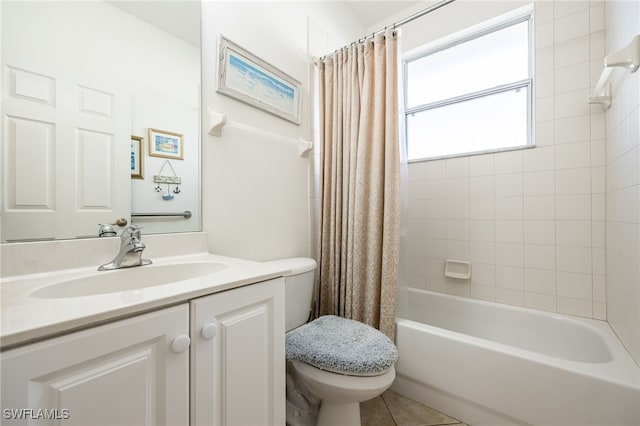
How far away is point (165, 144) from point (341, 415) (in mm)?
1352

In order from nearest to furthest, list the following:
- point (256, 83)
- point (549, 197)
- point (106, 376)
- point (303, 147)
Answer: point (106, 376) → point (256, 83) → point (549, 197) → point (303, 147)

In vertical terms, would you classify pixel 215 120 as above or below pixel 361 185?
above

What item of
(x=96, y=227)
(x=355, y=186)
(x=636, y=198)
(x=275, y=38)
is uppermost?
(x=275, y=38)

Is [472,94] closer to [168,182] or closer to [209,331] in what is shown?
[168,182]

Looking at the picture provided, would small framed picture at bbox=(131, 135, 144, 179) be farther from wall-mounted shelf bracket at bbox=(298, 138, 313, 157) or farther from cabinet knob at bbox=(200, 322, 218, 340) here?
wall-mounted shelf bracket at bbox=(298, 138, 313, 157)

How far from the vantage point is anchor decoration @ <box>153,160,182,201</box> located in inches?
42.6

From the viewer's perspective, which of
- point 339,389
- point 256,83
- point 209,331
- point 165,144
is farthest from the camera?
point 256,83

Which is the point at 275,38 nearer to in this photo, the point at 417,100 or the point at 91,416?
the point at 417,100

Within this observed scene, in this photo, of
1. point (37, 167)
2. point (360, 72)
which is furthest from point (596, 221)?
point (37, 167)

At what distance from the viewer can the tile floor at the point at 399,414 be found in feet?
4.13

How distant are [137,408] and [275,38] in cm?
177

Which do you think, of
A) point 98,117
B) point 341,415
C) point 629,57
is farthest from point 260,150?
point 629,57

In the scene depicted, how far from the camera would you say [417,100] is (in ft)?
7.22

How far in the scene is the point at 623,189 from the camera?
116 centimetres
